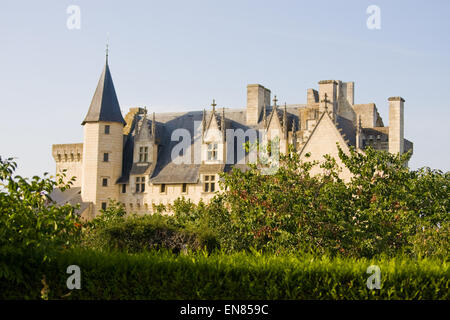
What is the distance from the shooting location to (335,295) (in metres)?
15.8

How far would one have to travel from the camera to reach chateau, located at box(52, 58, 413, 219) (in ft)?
194

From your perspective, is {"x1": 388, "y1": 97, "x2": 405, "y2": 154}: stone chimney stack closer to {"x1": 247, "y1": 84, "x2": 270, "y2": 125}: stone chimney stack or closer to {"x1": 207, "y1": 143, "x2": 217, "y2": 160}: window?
{"x1": 247, "y1": 84, "x2": 270, "y2": 125}: stone chimney stack

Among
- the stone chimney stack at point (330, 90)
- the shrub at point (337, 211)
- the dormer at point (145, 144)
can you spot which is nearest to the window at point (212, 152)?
the dormer at point (145, 144)

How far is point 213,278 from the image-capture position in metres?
16.3

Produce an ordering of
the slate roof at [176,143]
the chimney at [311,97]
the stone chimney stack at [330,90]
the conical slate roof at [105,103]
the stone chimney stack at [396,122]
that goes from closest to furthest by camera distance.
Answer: the stone chimney stack at [396,122]
the stone chimney stack at [330,90]
the chimney at [311,97]
the slate roof at [176,143]
the conical slate roof at [105,103]

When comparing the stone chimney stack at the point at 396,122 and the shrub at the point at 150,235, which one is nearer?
the shrub at the point at 150,235

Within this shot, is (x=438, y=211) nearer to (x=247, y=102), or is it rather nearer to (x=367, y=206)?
(x=367, y=206)

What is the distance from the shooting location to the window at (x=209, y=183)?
196 ft

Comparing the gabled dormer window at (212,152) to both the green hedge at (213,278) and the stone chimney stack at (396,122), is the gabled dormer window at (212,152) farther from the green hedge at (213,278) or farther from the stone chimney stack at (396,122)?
the green hedge at (213,278)

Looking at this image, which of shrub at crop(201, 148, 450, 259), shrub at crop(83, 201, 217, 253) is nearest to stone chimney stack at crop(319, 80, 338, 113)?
shrub at crop(83, 201, 217, 253)

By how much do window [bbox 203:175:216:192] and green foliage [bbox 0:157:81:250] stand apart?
41.5m

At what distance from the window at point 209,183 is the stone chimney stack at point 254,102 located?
5.22 m

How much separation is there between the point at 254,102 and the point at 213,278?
46168mm
